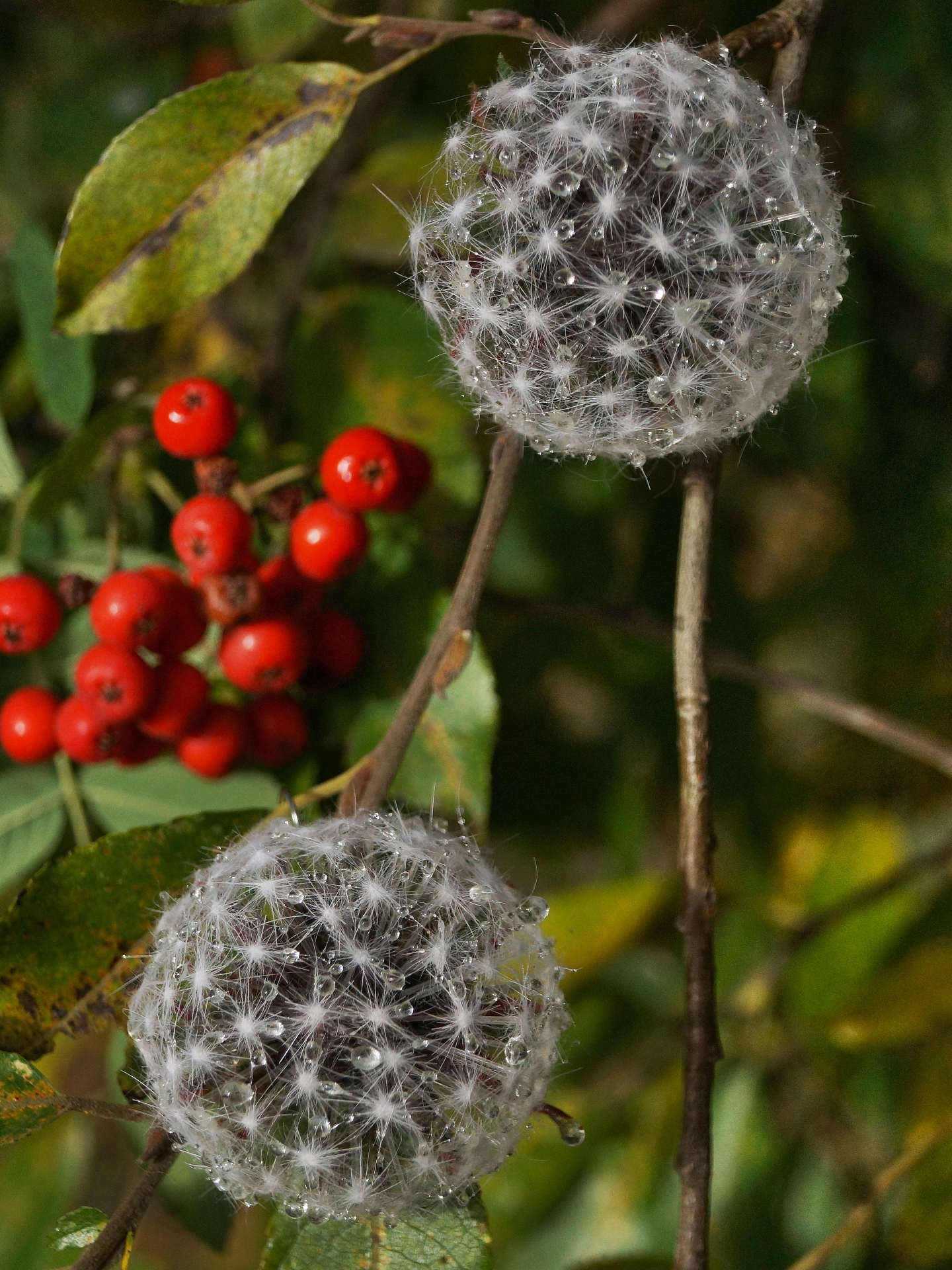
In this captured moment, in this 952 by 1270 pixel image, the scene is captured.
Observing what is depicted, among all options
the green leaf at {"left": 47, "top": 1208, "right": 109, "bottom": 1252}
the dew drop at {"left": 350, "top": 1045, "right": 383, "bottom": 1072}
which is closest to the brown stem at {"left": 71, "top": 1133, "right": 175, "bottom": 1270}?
the green leaf at {"left": 47, "top": 1208, "right": 109, "bottom": 1252}

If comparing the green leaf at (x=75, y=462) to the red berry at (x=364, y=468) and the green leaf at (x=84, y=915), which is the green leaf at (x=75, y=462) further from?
the green leaf at (x=84, y=915)

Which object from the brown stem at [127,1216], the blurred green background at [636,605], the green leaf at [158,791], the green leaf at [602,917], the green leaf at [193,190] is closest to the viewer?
the brown stem at [127,1216]

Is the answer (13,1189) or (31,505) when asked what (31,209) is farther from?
(13,1189)

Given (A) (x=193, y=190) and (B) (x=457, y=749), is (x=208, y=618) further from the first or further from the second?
(A) (x=193, y=190)

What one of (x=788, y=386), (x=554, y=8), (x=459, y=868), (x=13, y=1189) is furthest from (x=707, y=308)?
(x=13, y=1189)

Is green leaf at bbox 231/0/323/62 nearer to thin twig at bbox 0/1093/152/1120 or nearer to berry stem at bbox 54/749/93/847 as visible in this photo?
berry stem at bbox 54/749/93/847

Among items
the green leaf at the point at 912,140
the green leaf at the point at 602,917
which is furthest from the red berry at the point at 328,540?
the green leaf at the point at 912,140

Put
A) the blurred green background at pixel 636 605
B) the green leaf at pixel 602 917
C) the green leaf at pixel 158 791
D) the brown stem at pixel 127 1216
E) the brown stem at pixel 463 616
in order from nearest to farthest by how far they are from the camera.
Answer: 1. the brown stem at pixel 127 1216
2. the brown stem at pixel 463 616
3. the green leaf at pixel 158 791
4. the blurred green background at pixel 636 605
5. the green leaf at pixel 602 917
